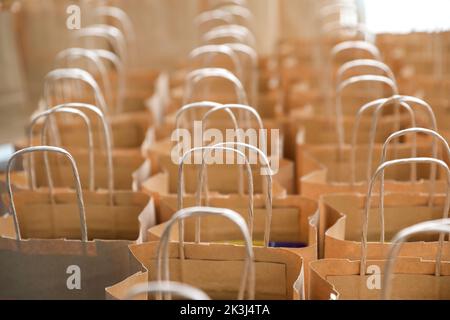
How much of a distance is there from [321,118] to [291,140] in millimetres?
162

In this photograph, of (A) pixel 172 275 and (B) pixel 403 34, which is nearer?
(A) pixel 172 275

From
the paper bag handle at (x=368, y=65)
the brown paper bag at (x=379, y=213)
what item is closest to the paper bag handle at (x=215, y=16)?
the paper bag handle at (x=368, y=65)

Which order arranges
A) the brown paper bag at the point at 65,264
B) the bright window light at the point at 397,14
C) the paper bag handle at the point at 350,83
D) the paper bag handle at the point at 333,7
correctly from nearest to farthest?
the brown paper bag at the point at 65,264, the paper bag handle at the point at 350,83, the paper bag handle at the point at 333,7, the bright window light at the point at 397,14

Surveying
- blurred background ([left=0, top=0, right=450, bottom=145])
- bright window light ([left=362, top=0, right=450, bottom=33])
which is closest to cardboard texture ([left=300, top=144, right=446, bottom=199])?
blurred background ([left=0, top=0, right=450, bottom=145])

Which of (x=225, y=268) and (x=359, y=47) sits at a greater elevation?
(x=359, y=47)

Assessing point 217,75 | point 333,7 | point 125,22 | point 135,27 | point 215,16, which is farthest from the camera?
point 135,27

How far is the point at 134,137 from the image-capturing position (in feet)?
8.99

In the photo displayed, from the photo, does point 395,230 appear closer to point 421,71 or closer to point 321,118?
point 321,118

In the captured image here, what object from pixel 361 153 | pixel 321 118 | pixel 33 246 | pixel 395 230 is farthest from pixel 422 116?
pixel 33 246

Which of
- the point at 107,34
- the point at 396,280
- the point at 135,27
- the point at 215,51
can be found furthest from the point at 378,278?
the point at 135,27

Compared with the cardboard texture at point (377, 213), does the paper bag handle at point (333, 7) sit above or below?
above

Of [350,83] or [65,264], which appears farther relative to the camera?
[350,83]

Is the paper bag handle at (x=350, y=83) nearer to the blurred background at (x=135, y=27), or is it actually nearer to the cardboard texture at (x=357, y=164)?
the cardboard texture at (x=357, y=164)

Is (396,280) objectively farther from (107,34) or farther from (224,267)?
(107,34)
